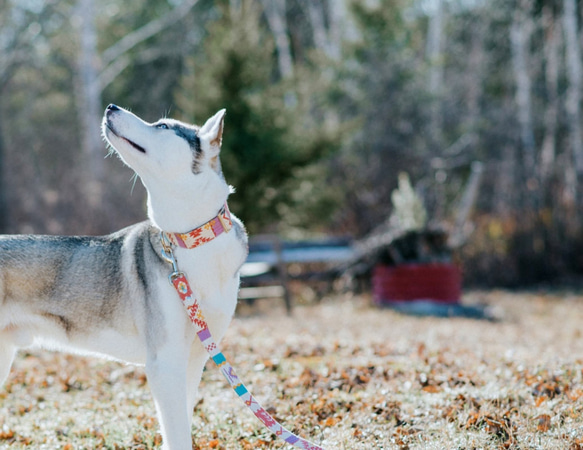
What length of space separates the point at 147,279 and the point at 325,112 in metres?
18.5

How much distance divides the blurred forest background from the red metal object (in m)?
3.12

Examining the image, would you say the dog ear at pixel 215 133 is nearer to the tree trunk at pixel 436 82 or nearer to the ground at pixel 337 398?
the ground at pixel 337 398

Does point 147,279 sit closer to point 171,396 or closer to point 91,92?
point 171,396

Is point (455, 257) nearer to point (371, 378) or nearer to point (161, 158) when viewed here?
point (371, 378)

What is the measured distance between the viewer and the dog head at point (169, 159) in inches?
126

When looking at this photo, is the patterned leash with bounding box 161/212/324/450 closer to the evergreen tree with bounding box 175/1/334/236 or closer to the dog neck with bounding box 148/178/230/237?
the dog neck with bounding box 148/178/230/237

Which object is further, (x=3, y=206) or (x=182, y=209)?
(x=3, y=206)

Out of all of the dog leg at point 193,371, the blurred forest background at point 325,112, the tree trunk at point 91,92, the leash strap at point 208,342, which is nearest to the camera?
the leash strap at point 208,342

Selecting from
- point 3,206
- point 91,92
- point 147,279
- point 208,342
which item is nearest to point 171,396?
point 208,342

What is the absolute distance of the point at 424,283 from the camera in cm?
1167

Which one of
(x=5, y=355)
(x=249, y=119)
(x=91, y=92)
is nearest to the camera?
(x=5, y=355)

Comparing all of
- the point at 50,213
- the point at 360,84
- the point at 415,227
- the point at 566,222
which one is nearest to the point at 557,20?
the point at 360,84

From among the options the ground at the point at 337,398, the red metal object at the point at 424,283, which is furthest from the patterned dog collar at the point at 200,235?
the red metal object at the point at 424,283

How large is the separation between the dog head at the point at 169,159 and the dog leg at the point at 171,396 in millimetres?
662
